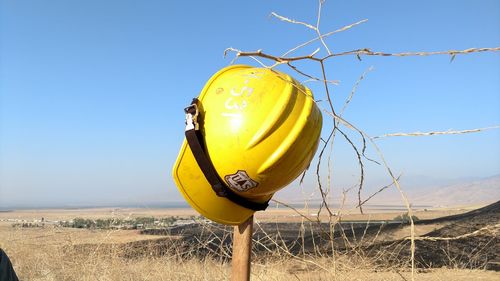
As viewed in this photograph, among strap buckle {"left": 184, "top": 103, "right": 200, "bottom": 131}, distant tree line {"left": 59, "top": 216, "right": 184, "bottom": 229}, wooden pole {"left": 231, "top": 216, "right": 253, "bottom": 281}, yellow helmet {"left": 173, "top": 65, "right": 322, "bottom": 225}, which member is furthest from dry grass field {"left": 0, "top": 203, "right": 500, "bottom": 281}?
strap buckle {"left": 184, "top": 103, "right": 200, "bottom": 131}

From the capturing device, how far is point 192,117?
1634 millimetres

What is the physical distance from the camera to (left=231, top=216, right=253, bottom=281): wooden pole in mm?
1758

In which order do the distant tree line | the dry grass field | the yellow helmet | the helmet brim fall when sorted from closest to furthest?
the yellow helmet
the helmet brim
the dry grass field
the distant tree line

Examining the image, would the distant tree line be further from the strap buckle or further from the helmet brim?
the strap buckle

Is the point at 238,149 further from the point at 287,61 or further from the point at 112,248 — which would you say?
the point at 112,248

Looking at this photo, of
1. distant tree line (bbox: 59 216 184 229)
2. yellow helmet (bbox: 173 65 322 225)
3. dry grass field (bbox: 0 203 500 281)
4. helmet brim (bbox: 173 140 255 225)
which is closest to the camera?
yellow helmet (bbox: 173 65 322 225)

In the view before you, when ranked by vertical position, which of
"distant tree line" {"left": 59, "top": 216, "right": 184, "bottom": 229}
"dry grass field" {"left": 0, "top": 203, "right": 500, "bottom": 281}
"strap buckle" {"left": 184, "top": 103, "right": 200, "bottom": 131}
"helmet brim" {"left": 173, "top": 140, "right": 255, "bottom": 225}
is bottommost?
"dry grass field" {"left": 0, "top": 203, "right": 500, "bottom": 281}

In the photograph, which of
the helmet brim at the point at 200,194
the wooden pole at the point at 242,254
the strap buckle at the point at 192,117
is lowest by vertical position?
the wooden pole at the point at 242,254

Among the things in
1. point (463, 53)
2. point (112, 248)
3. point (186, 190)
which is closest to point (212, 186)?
point (186, 190)

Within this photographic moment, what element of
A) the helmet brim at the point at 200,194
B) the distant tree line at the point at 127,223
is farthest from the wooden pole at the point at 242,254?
the distant tree line at the point at 127,223

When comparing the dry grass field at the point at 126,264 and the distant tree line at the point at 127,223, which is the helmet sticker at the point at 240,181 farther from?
the distant tree line at the point at 127,223

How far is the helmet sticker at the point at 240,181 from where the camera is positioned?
5.33 feet

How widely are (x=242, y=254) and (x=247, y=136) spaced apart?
0.53 metres

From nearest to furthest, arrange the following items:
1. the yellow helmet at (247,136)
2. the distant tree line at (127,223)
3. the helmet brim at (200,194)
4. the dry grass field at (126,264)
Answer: the yellow helmet at (247,136) < the helmet brim at (200,194) < the dry grass field at (126,264) < the distant tree line at (127,223)
